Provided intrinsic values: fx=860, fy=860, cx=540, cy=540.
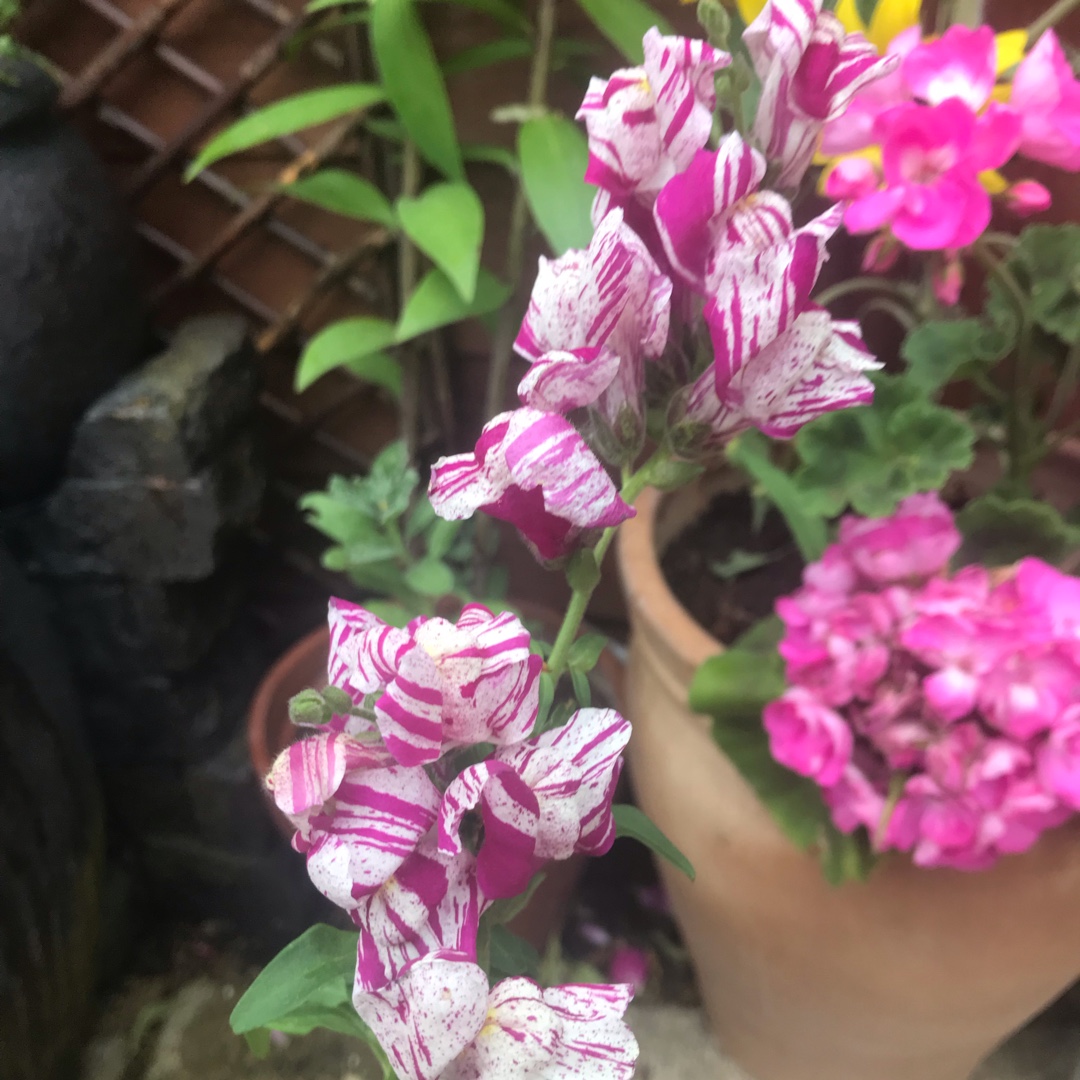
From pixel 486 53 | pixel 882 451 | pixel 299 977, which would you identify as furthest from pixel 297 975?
pixel 486 53

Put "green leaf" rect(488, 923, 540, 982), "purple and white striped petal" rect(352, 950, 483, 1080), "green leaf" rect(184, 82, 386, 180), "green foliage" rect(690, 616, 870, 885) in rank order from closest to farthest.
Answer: "purple and white striped petal" rect(352, 950, 483, 1080), "green leaf" rect(488, 923, 540, 982), "green foliage" rect(690, 616, 870, 885), "green leaf" rect(184, 82, 386, 180)

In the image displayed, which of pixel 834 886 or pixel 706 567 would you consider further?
pixel 706 567

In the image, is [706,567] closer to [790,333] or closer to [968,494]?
[968,494]

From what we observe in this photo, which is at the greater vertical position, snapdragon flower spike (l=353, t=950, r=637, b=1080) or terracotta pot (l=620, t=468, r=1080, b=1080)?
snapdragon flower spike (l=353, t=950, r=637, b=1080)

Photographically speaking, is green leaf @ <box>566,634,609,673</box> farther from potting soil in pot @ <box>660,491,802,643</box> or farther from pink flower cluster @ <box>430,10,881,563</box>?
potting soil in pot @ <box>660,491,802,643</box>

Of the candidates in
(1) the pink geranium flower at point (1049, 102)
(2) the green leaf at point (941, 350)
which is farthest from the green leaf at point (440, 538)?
(1) the pink geranium flower at point (1049, 102)

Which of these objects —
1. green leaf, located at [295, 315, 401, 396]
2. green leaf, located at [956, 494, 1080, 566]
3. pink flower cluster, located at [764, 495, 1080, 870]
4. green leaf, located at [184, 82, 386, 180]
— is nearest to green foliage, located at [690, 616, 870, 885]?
pink flower cluster, located at [764, 495, 1080, 870]

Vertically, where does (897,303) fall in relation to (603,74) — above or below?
below

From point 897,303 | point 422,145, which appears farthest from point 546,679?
point 897,303
